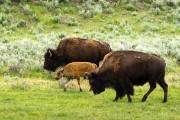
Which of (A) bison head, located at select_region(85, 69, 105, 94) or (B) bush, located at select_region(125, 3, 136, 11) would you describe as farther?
(B) bush, located at select_region(125, 3, 136, 11)

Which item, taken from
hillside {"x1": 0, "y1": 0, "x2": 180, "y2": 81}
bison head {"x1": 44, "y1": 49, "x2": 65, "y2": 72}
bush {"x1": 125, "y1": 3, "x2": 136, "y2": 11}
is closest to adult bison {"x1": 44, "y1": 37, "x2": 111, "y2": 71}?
bison head {"x1": 44, "y1": 49, "x2": 65, "y2": 72}

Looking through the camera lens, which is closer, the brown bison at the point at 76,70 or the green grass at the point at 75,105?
the green grass at the point at 75,105

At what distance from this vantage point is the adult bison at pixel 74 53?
1750 cm

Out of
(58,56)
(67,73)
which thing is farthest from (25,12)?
(67,73)

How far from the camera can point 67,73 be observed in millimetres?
15016

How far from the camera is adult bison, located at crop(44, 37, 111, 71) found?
1750 centimetres

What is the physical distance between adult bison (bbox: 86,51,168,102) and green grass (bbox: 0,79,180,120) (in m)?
0.45

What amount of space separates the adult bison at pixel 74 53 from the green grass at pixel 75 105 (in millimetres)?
2213

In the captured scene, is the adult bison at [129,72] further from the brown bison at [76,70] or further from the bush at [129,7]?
the bush at [129,7]

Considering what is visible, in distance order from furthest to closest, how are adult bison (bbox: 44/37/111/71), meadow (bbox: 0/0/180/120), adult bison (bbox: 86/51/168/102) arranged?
1. adult bison (bbox: 44/37/111/71)
2. adult bison (bbox: 86/51/168/102)
3. meadow (bbox: 0/0/180/120)

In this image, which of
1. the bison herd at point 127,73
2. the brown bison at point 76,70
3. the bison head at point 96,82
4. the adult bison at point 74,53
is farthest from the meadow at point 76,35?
the adult bison at point 74,53

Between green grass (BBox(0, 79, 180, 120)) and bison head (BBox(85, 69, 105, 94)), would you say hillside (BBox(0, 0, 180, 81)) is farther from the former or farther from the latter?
bison head (BBox(85, 69, 105, 94))

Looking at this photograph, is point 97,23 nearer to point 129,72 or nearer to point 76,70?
point 76,70

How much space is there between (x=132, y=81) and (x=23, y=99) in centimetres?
304
